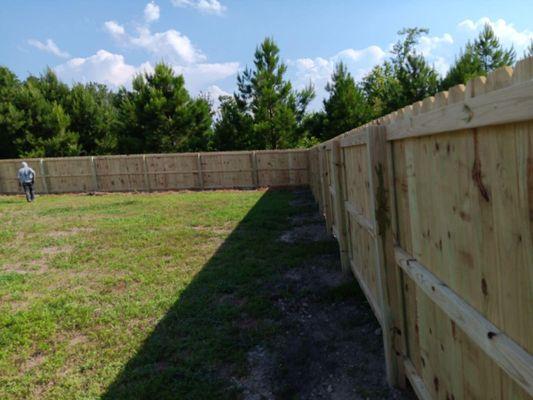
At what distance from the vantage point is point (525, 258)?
4.00 ft

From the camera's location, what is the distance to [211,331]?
4.19 m

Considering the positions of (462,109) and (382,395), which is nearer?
(462,109)

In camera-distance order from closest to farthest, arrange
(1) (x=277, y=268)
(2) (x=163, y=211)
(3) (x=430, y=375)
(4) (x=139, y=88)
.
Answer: (3) (x=430, y=375) → (1) (x=277, y=268) → (2) (x=163, y=211) → (4) (x=139, y=88)

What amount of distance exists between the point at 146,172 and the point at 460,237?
68.4ft

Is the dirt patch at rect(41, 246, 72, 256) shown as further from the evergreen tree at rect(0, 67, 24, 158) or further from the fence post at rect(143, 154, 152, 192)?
the evergreen tree at rect(0, 67, 24, 158)

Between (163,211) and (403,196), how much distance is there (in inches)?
440

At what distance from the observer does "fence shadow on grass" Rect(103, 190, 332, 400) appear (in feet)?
10.7

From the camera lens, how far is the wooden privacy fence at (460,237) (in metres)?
1.23

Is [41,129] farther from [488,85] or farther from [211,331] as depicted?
[488,85]

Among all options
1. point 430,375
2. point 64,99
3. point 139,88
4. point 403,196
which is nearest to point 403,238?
point 403,196

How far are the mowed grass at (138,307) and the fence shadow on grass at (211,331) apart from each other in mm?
13

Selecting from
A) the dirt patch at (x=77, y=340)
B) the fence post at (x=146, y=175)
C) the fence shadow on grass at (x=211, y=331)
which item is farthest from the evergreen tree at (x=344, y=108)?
the dirt patch at (x=77, y=340)

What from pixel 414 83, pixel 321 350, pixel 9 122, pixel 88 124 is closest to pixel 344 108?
pixel 414 83

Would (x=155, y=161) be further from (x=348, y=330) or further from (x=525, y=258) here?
(x=525, y=258)
